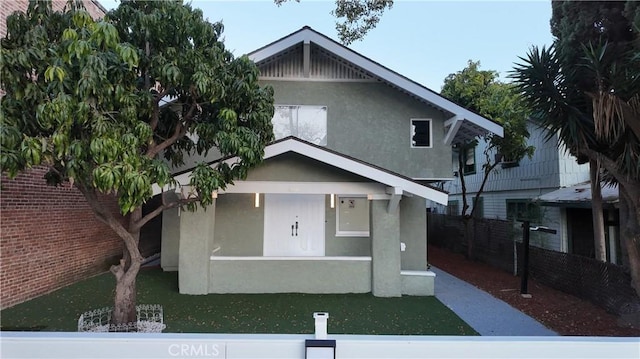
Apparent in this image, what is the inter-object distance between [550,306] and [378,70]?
704 centimetres

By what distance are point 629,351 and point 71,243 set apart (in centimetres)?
1077

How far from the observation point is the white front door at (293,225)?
33.8 ft

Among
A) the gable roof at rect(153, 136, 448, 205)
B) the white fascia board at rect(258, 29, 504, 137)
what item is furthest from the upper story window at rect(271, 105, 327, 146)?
the gable roof at rect(153, 136, 448, 205)

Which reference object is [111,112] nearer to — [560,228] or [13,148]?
[13,148]

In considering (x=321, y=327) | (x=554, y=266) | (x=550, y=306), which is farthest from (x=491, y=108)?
(x=321, y=327)

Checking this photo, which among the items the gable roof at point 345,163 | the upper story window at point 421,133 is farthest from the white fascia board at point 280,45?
the upper story window at point 421,133

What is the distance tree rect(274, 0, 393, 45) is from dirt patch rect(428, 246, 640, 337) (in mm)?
7704

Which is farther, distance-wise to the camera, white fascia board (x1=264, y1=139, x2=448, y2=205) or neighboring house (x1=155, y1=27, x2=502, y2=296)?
neighboring house (x1=155, y1=27, x2=502, y2=296)

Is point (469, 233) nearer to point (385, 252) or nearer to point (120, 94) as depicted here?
point (385, 252)

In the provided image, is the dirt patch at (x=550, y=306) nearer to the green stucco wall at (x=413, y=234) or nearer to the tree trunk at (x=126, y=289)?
the green stucco wall at (x=413, y=234)

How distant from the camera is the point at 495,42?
1089cm

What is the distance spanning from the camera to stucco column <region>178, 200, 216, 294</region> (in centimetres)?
841

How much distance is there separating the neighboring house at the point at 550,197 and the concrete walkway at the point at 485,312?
4.32 metres

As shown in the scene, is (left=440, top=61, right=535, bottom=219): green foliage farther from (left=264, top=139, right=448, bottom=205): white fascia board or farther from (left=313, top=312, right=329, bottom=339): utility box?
(left=313, top=312, right=329, bottom=339): utility box
